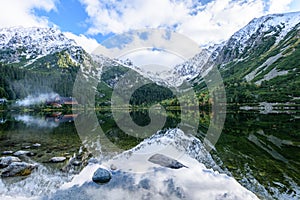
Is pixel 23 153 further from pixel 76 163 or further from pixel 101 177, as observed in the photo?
pixel 101 177

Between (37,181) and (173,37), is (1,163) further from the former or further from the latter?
(173,37)

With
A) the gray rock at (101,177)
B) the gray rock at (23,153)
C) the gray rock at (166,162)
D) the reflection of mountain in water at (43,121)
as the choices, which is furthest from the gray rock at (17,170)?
the reflection of mountain in water at (43,121)

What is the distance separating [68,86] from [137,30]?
606 ft

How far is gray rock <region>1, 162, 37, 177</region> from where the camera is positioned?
1320cm

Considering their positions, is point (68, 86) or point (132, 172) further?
point (68, 86)

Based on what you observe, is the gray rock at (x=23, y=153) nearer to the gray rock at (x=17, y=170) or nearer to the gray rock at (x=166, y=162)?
the gray rock at (x=17, y=170)

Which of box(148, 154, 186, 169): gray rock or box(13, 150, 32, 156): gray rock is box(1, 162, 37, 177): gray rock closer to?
box(13, 150, 32, 156): gray rock

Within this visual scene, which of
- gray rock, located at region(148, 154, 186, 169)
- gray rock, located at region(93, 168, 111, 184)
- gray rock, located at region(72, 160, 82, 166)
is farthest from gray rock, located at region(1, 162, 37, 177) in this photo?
gray rock, located at region(148, 154, 186, 169)

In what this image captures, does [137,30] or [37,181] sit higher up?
[137,30]

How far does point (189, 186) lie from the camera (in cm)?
1100

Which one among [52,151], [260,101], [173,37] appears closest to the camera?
[173,37]

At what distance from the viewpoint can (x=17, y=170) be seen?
13562 millimetres

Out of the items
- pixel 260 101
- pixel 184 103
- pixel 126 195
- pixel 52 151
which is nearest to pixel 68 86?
pixel 184 103

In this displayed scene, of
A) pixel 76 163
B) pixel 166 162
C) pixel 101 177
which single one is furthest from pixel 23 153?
pixel 166 162
